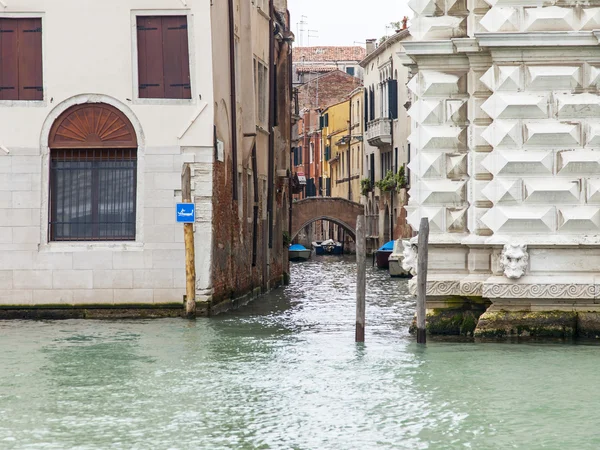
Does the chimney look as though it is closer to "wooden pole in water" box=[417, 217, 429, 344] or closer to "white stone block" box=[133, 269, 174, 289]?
"white stone block" box=[133, 269, 174, 289]

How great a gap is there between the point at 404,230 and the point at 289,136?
58.5 feet

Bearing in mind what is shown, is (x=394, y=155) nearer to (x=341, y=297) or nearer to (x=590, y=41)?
(x=341, y=297)

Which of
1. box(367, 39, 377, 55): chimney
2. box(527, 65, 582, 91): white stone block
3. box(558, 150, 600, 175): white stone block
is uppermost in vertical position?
box(367, 39, 377, 55): chimney

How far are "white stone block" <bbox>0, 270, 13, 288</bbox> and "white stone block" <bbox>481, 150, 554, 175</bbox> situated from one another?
738cm

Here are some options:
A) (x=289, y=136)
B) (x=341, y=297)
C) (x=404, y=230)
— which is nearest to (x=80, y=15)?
(x=341, y=297)

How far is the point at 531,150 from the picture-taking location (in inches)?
614

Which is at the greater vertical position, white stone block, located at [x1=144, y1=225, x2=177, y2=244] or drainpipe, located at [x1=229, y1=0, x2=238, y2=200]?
drainpipe, located at [x1=229, y1=0, x2=238, y2=200]

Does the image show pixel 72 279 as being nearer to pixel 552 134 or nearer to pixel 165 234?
pixel 165 234

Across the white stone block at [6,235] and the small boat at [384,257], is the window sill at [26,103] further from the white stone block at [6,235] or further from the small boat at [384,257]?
the small boat at [384,257]

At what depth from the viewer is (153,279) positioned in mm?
19266

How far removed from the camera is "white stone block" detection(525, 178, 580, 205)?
15.5 m

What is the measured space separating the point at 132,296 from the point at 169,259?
719 mm

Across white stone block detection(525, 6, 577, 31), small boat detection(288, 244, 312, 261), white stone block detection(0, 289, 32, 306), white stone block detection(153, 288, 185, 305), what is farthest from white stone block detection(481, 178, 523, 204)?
small boat detection(288, 244, 312, 261)

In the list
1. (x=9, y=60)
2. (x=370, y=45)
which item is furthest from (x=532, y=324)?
(x=370, y=45)
